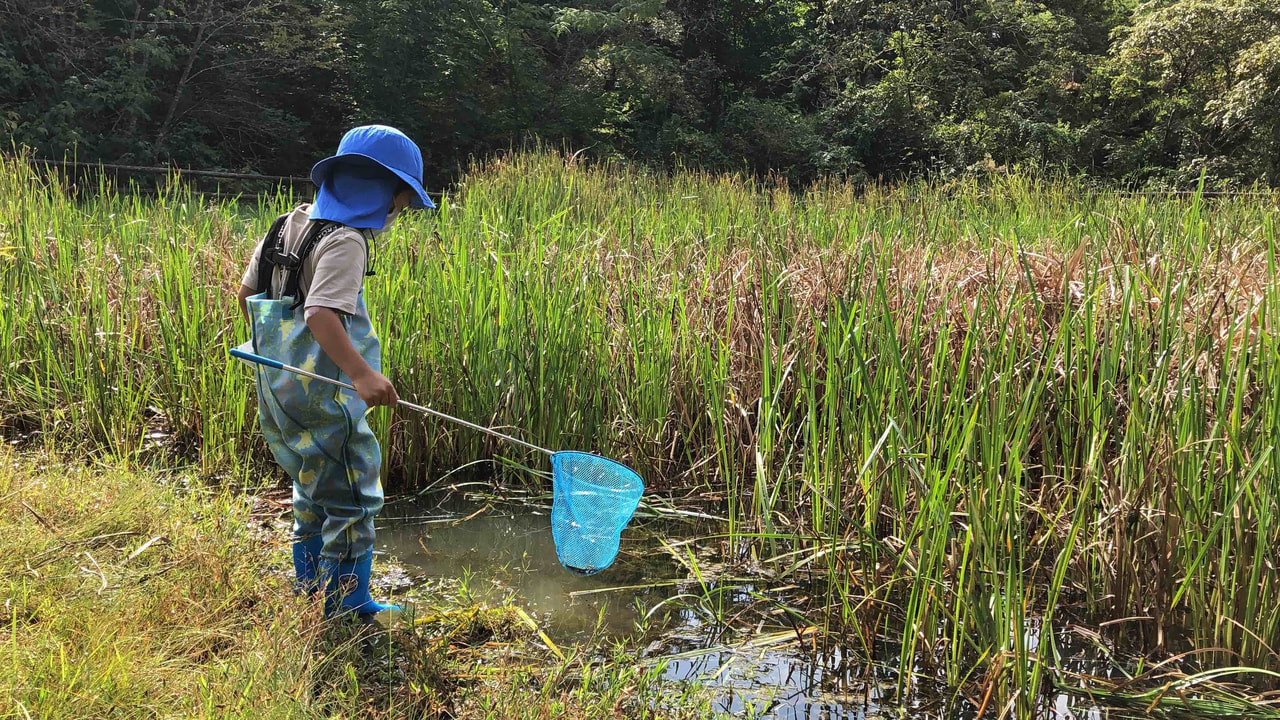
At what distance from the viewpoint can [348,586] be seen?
2.14 m

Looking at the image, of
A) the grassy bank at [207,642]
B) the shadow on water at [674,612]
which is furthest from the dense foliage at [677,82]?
the grassy bank at [207,642]

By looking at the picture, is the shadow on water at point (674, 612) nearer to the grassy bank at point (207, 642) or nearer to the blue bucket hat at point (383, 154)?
the grassy bank at point (207, 642)

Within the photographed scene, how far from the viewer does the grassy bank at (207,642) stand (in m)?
1.67

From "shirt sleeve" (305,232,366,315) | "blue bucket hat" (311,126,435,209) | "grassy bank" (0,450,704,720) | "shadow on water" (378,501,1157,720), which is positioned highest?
"blue bucket hat" (311,126,435,209)

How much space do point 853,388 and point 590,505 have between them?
2.94 ft

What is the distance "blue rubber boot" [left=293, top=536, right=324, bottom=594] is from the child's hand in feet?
1.66

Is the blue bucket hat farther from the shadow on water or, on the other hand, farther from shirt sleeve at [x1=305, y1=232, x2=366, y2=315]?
the shadow on water

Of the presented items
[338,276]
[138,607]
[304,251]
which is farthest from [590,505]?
[138,607]

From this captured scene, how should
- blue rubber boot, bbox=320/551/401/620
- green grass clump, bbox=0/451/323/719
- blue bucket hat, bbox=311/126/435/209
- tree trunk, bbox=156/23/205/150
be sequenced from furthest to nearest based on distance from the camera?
tree trunk, bbox=156/23/205/150
blue rubber boot, bbox=320/551/401/620
blue bucket hat, bbox=311/126/435/209
green grass clump, bbox=0/451/323/719

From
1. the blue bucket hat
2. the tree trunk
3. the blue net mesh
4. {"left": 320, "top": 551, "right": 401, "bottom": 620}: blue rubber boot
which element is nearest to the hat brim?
the blue bucket hat

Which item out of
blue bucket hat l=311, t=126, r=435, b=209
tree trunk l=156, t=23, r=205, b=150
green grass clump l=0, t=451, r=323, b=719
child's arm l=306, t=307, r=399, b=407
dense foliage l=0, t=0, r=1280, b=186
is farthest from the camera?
tree trunk l=156, t=23, r=205, b=150

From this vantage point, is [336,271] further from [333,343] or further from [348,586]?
[348,586]

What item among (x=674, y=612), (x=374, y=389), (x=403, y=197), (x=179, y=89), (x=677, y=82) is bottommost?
(x=674, y=612)

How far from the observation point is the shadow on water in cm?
204
